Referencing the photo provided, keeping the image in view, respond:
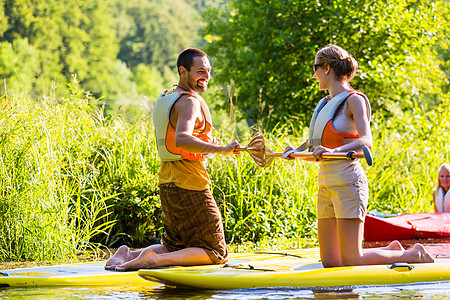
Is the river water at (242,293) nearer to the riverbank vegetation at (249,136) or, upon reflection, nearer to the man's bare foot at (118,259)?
the man's bare foot at (118,259)

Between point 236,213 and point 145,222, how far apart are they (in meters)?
0.99

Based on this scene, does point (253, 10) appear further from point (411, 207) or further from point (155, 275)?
point (155, 275)

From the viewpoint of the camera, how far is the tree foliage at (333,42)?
35.4ft

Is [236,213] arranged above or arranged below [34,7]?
below

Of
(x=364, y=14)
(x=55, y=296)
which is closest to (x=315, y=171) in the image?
(x=364, y=14)

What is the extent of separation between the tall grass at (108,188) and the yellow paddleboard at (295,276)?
5.93 feet

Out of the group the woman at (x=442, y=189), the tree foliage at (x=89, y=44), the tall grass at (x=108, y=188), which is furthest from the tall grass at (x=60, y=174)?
the tree foliage at (x=89, y=44)

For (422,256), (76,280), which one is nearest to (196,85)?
(76,280)

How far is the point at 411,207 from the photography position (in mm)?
9039

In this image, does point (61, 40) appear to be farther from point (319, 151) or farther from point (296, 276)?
point (319, 151)

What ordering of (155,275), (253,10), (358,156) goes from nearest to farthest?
(358,156) < (155,275) < (253,10)

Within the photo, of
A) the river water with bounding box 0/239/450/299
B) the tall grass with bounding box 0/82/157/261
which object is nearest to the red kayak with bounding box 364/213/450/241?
the river water with bounding box 0/239/450/299

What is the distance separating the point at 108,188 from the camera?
698cm

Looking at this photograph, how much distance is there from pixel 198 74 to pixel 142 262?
4.51 ft
